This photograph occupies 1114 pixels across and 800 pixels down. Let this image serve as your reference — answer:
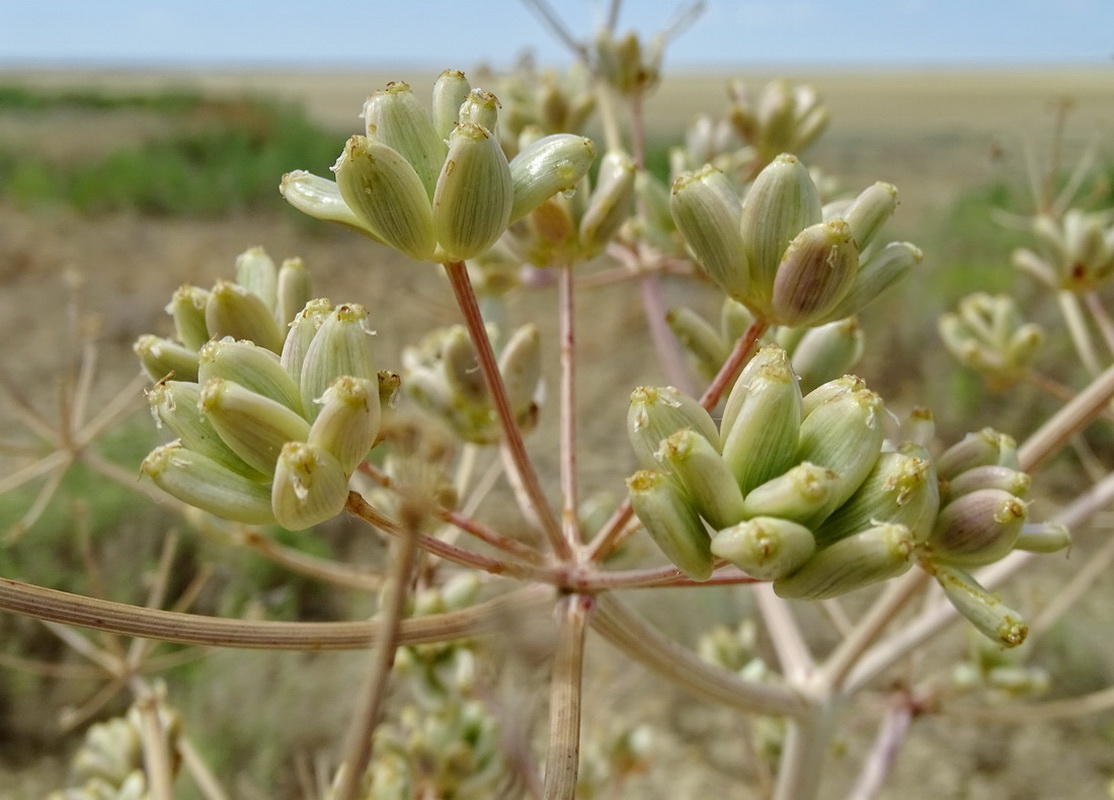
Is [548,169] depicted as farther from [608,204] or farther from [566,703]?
[566,703]

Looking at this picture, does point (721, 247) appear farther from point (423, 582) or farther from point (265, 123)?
point (265, 123)

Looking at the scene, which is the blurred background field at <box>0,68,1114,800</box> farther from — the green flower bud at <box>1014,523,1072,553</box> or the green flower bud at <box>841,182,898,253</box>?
the green flower bud at <box>1014,523,1072,553</box>

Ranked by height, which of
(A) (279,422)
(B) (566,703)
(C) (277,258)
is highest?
(A) (279,422)

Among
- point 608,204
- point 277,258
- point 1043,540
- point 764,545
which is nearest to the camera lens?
point 764,545

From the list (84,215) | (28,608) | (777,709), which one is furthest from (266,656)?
(84,215)

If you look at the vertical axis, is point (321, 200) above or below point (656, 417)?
above

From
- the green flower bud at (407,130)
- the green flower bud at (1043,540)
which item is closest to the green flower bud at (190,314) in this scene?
the green flower bud at (407,130)

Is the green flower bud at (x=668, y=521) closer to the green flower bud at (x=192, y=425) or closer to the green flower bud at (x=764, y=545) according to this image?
the green flower bud at (x=764, y=545)

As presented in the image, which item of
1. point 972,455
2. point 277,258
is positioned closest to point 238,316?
point 972,455
